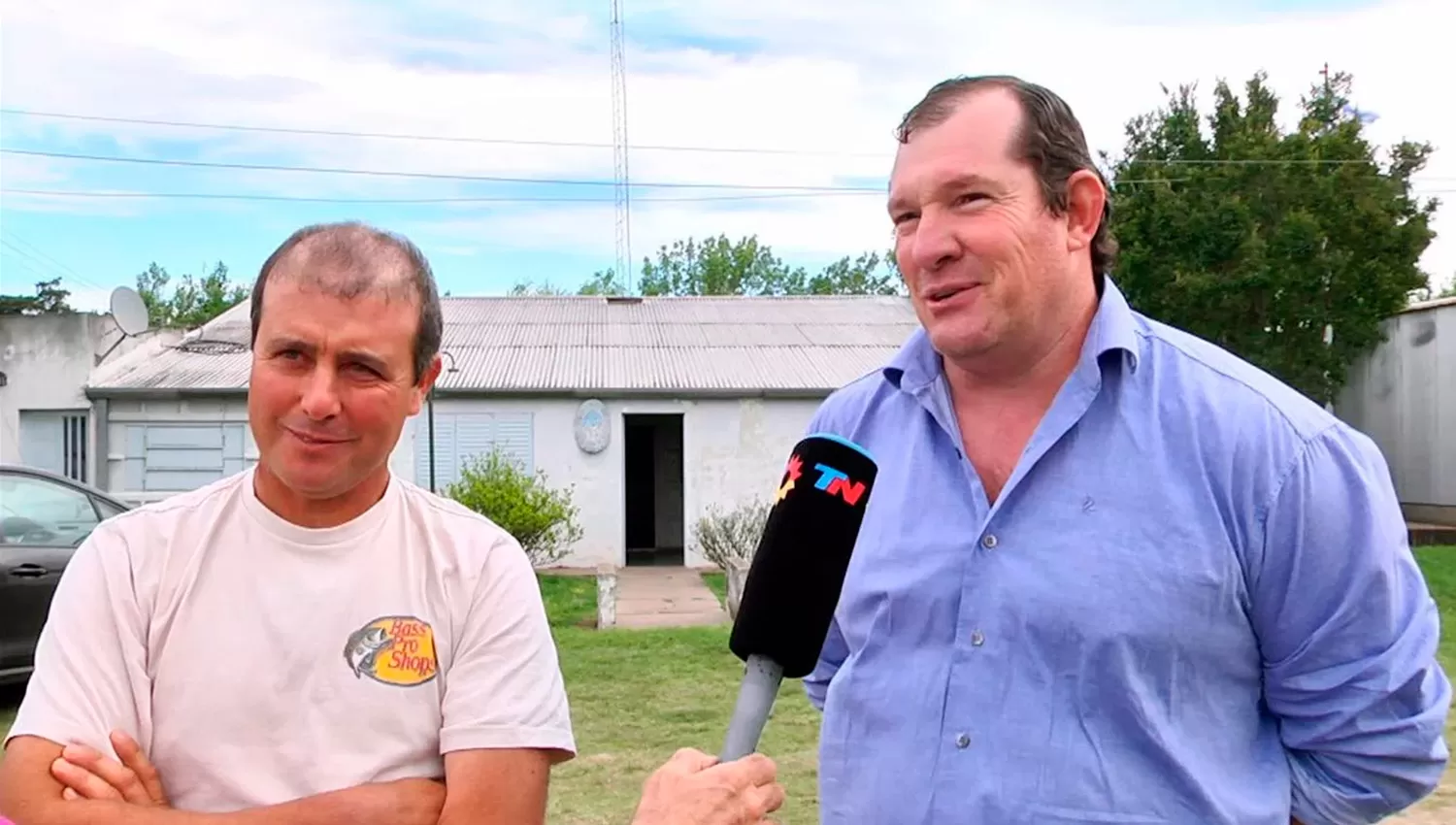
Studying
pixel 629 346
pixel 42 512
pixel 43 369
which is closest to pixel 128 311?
pixel 43 369

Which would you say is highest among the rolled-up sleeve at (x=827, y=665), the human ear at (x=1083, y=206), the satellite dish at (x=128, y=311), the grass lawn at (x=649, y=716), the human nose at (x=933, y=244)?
the satellite dish at (x=128, y=311)

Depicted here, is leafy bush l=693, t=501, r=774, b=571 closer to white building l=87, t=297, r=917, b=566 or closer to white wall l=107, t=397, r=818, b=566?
white wall l=107, t=397, r=818, b=566

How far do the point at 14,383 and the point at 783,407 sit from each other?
38.2 feet

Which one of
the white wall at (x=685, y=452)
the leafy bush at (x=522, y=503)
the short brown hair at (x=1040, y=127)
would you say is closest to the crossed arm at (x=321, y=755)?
the short brown hair at (x=1040, y=127)

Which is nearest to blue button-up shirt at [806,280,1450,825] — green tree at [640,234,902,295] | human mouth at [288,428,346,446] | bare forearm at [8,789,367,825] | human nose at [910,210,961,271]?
human nose at [910,210,961,271]

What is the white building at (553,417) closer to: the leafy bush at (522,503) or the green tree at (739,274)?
the leafy bush at (522,503)

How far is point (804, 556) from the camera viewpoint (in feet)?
6.77

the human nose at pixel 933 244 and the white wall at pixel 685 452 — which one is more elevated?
the human nose at pixel 933 244

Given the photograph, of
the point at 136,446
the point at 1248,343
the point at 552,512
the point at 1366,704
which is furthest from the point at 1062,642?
the point at 1248,343

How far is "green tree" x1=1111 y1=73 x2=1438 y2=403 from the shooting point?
23.4 metres

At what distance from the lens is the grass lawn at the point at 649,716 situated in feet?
21.8

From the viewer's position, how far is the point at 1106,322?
2469 millimetres

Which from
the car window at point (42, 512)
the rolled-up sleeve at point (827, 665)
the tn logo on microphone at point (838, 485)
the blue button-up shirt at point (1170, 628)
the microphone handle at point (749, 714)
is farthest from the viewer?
the car window at point (42, 512)

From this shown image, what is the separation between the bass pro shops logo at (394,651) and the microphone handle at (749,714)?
733 mm
